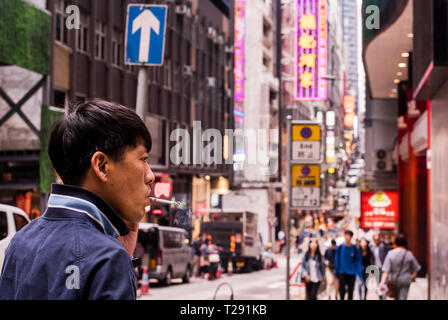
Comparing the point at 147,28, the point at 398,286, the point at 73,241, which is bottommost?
the point at 398,286

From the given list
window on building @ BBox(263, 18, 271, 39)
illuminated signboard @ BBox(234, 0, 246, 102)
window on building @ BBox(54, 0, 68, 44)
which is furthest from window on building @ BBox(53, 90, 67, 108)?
window on building @ BBox(263, 18, 271, 39)

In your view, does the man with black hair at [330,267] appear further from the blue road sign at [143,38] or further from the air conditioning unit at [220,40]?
the air conditioning unit at [220,40]

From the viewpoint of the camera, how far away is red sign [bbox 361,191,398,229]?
2956cm

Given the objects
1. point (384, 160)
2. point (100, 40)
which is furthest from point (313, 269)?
point (384, 160)

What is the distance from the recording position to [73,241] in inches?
74.2

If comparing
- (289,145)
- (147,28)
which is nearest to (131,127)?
(147,28)

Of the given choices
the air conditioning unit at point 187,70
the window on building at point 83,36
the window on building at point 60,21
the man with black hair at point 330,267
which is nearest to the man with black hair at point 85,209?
the man with black hair at point 330,267

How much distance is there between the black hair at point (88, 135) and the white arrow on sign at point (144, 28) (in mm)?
5033

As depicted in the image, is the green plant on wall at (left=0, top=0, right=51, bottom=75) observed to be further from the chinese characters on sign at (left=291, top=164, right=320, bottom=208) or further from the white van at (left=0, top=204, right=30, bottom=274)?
the chinese characters on sign at (left=291, top=164, right=320, bottom=208)

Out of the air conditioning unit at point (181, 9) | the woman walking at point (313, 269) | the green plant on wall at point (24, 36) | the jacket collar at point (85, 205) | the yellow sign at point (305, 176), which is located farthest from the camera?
the air conditioning unit at point (181, 9)

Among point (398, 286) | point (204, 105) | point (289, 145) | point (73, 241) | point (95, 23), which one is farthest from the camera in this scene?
point (204, 105)

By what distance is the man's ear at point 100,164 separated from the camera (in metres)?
2.07

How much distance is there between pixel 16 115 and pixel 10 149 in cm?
154

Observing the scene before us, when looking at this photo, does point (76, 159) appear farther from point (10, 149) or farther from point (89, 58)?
point (89, 58)
